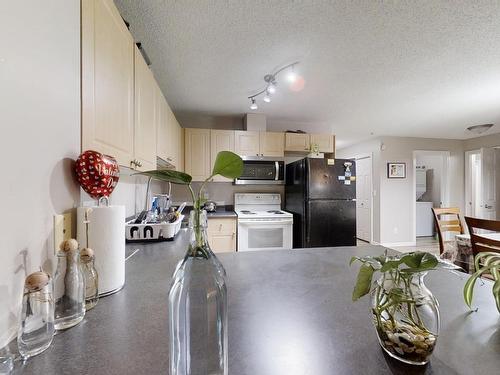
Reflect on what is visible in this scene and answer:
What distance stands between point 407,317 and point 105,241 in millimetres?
854

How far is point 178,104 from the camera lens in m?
2.97

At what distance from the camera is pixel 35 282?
1.54 ft

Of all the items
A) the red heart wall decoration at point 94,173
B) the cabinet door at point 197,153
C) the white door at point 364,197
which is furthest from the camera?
the white door at point 364,197

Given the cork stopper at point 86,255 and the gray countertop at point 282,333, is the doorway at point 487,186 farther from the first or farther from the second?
the cork stopper at point 86,255

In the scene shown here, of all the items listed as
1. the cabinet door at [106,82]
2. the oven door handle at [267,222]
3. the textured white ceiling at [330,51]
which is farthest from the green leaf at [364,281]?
the oven door handle at [267,222]

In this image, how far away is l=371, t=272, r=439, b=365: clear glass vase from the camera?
0.42m

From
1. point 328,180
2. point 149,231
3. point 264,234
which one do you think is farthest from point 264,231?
point 149,231

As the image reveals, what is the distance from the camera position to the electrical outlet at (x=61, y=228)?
660 mm

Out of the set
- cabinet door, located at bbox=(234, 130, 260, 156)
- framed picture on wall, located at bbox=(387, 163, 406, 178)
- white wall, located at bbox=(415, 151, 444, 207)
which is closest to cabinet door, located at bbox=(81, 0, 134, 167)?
cabinet door, located at bbox=(234, 130, 260, 156)

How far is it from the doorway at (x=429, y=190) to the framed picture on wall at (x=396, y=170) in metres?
0.93

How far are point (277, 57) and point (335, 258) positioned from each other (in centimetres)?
165

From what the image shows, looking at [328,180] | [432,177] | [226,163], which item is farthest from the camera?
[432,177]

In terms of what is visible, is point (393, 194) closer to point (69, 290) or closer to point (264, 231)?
point (264, 231)

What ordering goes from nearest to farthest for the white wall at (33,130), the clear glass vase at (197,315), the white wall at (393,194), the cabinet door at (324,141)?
the clear glass vase at (197,315), the white wall at (33,130), the cabinet door at (324,141), the white wall at (393,194)
